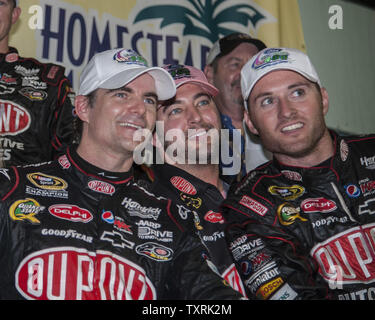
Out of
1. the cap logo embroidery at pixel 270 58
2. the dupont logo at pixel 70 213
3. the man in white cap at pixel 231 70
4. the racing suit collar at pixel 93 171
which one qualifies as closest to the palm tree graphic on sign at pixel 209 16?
the man in white cap at pixel 231 70

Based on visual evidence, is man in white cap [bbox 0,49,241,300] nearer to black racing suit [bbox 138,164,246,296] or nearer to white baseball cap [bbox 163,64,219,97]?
black racing suit [bbox 138,164,246,296]

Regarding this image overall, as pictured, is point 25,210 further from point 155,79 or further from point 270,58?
point 270,58

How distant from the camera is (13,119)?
3510mm

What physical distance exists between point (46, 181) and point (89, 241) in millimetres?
402

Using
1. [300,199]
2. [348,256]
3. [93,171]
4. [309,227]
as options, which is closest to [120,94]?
[93,171]

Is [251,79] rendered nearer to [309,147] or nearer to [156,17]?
[309,147]

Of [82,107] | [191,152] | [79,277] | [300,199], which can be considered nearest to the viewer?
[79,277]

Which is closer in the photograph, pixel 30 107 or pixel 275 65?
pixel 275 65

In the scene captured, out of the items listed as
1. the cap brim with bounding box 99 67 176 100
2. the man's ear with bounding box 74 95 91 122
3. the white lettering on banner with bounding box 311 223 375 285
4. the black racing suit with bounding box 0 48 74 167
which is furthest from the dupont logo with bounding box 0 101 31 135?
the white lettering on banner with bounding box 311 223 375 285

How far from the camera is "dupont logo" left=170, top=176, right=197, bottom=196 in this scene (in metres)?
3.25

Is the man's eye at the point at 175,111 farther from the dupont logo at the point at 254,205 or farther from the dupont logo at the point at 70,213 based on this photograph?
the dupont logo at the point at 70,213

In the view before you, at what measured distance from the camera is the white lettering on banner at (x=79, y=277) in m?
2.23

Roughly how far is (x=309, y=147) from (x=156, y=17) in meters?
2.45

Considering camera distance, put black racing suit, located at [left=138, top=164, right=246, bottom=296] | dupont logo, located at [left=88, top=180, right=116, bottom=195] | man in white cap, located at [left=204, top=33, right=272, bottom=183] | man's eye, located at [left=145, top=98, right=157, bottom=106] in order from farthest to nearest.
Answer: man in white cap, located at [left=204, top=33, right=272, bottom=183] → man's eye, located at [left=145, top=98, right=157, bottom=106] → black racing suit, located at [left=138, top=164, right=246, bottom=296] → dupont logo, located at [left=88, top=180, right=116, bottom=195]
